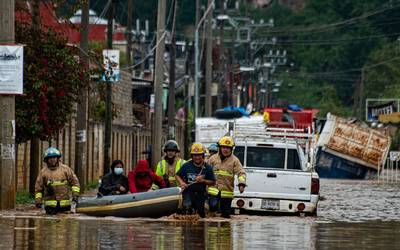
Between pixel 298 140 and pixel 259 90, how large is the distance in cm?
10884

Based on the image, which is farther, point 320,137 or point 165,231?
point 320,137

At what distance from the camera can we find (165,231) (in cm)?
2350

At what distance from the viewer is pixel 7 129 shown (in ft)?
97.0

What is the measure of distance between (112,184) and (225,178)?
2.49 metres

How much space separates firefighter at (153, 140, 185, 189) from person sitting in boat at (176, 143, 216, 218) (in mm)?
1588

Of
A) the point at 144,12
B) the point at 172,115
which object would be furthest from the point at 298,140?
the point at 144,12

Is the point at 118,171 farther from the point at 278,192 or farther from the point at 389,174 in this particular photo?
the point at 389,174

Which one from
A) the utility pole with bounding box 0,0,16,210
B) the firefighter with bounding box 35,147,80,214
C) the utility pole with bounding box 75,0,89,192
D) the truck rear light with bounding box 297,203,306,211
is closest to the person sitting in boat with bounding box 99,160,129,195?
the firefighter with bounding box 35,147,80,214

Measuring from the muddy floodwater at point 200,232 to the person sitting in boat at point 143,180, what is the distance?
1370mm

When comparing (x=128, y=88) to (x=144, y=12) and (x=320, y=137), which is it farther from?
(x=144, y=12)

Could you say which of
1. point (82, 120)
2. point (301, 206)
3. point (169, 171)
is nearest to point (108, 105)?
point (82, 120)

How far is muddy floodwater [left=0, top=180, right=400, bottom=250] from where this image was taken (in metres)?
20.8

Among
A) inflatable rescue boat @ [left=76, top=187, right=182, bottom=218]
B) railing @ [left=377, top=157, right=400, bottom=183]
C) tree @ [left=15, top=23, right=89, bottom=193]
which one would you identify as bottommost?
railing @ [left=377, top=157, right=400, bottom=183]

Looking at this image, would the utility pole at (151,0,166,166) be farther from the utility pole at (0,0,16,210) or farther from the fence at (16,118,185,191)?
the utility pole at (0,0,16,210)
